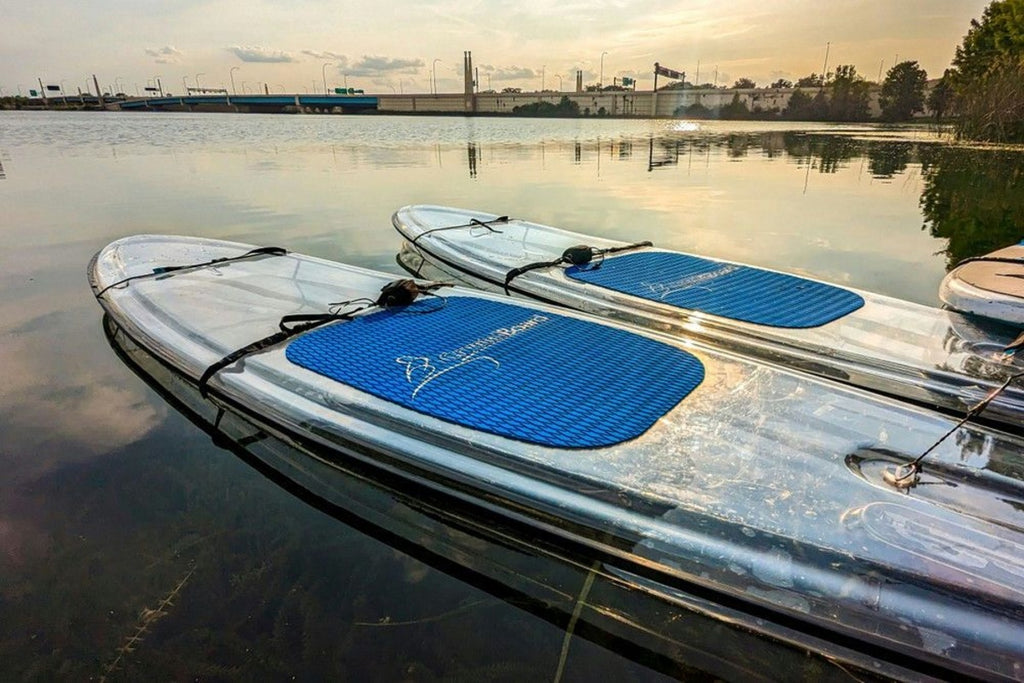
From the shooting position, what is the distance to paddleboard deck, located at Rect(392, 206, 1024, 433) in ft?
9.29

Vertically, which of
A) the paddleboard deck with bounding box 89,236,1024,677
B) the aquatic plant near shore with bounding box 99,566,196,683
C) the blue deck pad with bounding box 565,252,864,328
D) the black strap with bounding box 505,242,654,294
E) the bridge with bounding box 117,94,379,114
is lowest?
the aquatic plant near shore with bounding box 99,566,196,683

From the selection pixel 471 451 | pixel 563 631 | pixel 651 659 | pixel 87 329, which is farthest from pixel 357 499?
pixel 87 329

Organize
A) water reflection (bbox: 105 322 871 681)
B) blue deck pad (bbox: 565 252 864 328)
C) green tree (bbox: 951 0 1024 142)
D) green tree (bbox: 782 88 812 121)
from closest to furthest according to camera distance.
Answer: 1. water reflection (bbox: 105 322 871 681)
2. blue deck pad (bbox: 565 252 864 328)
3. green tree (bbox: 951 0 1024 142)
4. green tree (bbox: 782 88 812 121)

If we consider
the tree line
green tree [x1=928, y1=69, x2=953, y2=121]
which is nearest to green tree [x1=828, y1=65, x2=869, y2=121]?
the tree line

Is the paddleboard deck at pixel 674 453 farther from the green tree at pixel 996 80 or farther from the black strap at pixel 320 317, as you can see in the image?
the green tree at pixel 996 80

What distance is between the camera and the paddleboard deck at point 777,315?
2.83 meters

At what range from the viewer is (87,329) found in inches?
167

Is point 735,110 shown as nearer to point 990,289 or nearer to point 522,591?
point 990,289

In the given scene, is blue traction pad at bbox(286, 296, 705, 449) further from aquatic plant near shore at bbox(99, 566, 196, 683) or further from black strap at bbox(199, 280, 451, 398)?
aquatic plant near shore at bbox(99, 566, 196, 683)

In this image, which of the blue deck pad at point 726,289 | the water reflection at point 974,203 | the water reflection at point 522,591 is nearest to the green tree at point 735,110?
the water reflection at point 974,203

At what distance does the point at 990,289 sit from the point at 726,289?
1.47 metres

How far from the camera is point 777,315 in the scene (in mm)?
3533

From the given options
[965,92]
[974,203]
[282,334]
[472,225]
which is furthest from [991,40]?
[282,334]

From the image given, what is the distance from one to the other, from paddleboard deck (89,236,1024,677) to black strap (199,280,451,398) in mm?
35
